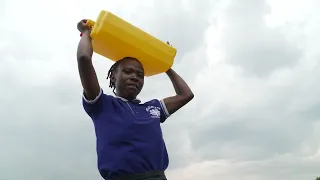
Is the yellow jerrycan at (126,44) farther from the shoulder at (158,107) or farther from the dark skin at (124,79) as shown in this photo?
the shoulder at (158,107)

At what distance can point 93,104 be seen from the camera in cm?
335

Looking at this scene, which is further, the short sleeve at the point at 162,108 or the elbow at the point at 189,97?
the elbow at the point at 189,97

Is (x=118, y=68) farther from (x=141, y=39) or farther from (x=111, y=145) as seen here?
(x=111, y=145)

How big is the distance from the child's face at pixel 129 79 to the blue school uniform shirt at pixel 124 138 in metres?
0.15

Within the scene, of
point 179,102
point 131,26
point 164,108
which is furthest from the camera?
point 179,102

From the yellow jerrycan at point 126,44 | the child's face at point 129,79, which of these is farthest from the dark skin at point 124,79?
the yellow jerrycan at point 126,44

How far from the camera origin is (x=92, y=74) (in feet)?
10.7

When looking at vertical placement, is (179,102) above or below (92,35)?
below

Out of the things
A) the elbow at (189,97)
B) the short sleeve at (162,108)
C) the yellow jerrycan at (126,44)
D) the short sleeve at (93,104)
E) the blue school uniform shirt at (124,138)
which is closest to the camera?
the blue school uniform shirt at (124,138)

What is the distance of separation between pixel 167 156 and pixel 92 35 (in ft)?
4.65

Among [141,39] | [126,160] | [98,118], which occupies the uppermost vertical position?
[141,39]

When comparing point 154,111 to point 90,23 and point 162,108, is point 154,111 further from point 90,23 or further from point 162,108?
point 90,23

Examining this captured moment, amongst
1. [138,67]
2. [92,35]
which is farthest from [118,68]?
[92,35]

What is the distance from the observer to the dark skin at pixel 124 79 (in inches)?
128
